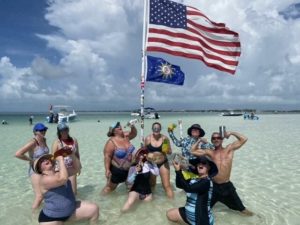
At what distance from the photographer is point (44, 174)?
4918mm

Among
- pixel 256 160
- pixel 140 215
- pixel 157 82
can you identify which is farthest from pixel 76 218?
pixel 256 160

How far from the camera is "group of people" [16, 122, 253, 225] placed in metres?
4.91

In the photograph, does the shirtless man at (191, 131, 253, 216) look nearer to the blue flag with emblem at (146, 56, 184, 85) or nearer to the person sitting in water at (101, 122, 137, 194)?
the person sitting in water at (101, 122, 137, 194)

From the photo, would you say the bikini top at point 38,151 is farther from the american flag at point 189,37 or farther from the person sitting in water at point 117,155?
the american flag at point 189,37

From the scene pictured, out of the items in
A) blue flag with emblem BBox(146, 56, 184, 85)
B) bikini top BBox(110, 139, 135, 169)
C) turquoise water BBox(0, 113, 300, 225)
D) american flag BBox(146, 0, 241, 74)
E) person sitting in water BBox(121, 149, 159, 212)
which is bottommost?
turquoise water BBox(0, 113, 300, 225)

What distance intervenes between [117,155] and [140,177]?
852 millimetres

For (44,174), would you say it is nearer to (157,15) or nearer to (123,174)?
(123,174)

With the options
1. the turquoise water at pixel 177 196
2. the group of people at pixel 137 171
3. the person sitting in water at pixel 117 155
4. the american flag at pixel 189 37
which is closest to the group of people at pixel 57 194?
the group of people at pixel 137 171

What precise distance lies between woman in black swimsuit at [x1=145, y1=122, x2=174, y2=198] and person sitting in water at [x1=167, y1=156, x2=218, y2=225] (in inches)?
109

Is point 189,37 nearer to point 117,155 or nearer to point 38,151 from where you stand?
point 117,155

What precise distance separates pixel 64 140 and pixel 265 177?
660 cm

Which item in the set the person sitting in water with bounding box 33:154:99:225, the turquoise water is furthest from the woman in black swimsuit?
the person sitting in water with bounding box 33:154:99:225

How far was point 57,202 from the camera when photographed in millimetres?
5102

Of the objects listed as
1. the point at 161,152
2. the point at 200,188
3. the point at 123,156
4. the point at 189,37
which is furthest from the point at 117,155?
the point at 189,37
